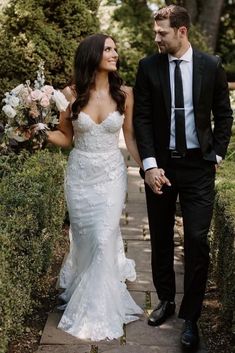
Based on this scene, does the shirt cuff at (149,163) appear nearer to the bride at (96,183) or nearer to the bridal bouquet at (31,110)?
the bride at (96,183)

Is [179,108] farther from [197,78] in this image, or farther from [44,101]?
[44,101]

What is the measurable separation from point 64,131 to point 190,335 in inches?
66.0

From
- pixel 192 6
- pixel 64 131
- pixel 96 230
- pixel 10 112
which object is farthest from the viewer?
pixel 192 6

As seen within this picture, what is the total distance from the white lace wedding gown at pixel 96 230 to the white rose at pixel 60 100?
0.14 meters

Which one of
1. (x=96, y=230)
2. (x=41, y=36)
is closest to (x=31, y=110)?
(x=96, y=230)

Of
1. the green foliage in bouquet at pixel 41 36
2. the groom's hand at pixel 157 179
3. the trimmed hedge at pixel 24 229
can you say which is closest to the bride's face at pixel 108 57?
the groom's hand at pixel 157 179

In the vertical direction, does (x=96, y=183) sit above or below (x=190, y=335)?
above

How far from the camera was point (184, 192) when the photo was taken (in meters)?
3.89

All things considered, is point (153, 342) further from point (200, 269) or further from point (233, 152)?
point (233, 152)

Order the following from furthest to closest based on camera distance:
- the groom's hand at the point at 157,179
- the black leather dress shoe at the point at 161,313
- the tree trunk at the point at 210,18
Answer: the tree trunk at the point at 210,18 < the black leather dress shoe at the point at 161,313 < the groom's hand at the point at 157,179

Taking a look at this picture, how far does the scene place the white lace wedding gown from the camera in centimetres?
405

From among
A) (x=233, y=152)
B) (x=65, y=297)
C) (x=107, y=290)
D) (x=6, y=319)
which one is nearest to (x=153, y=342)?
(x=107, y=290)

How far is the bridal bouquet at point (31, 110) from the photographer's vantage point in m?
4.00

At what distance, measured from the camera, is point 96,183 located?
4262mm
